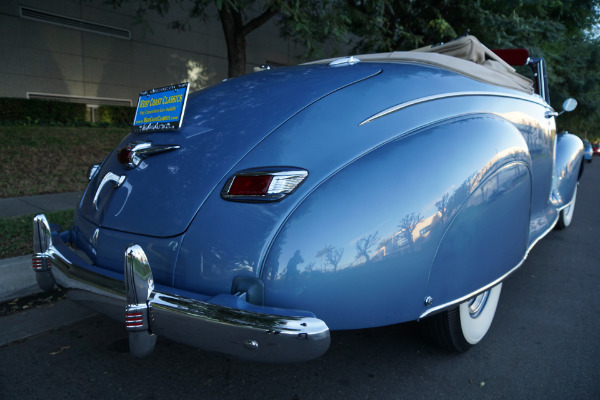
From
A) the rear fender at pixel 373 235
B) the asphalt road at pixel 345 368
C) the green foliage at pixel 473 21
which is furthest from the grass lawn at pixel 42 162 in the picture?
the green foliage at pixel 473 21

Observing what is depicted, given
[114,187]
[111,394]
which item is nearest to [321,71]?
[114,187]

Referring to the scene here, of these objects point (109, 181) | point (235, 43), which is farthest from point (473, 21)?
point (109, 181)

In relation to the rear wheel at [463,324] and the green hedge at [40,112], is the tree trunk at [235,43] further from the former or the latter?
the rear wheel at [463,324]

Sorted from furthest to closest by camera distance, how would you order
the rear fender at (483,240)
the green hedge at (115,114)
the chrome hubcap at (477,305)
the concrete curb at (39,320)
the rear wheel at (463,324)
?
the green hedge at (115,114) < the concrete curb at (39,320) < the chrome hubcap at (477,305) < the rear wheel at (463,324) < the rear fender at (483,240)

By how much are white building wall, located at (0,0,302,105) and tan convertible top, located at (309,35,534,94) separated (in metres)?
9.14

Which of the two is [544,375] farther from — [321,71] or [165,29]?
[165,29]

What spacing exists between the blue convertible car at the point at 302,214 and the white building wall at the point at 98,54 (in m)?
9.68

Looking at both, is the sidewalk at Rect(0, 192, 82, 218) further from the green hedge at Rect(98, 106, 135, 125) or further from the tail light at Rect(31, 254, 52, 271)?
the green hedge at Rect(98, 106, 135, 125)

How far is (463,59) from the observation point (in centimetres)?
273

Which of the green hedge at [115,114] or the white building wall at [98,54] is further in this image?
the green hedge at [115,114]

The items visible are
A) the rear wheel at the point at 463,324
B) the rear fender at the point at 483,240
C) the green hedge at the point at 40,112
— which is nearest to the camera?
the rear fender at the point at 483,240

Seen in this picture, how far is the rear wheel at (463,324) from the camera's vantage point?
2.14 meters

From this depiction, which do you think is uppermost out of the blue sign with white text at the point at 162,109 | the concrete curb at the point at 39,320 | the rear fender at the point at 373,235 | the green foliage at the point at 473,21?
the green foliage at the point at 473,21

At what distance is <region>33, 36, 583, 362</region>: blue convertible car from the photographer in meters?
1.58
